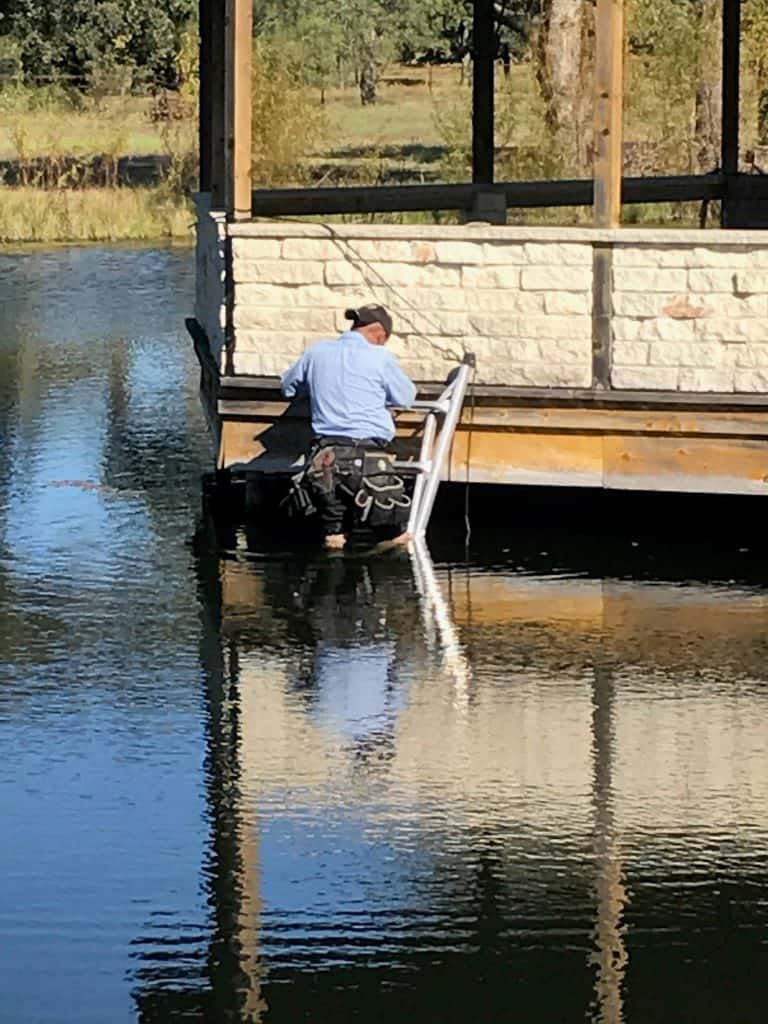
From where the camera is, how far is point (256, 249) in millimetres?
12297

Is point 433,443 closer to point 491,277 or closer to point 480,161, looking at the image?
point 491,277

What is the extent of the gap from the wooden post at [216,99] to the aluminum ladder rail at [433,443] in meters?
3.31

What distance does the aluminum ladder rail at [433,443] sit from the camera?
11.7m

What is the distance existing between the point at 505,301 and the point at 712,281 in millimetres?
1040

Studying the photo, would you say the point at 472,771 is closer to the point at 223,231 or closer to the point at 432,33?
the point at 223,231

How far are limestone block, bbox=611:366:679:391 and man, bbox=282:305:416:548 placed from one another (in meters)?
1.05

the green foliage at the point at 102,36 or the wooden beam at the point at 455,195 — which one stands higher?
the green foliage at the point at 102,36

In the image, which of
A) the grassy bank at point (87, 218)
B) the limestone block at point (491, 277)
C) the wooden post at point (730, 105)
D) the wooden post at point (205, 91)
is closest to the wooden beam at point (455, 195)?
the wooden post at point (730, 105)

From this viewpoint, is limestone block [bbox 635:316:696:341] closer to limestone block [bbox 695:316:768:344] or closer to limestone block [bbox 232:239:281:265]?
limestone block [bbox 695:316:768:344]

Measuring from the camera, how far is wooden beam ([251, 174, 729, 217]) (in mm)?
17250

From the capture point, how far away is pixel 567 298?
1195 cm

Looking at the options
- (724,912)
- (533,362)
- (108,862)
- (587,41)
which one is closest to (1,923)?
(108,862)

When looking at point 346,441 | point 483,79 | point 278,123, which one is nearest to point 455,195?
point 483,79

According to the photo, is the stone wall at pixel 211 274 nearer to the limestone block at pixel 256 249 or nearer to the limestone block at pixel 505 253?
the limestone block at pixel 256 249
